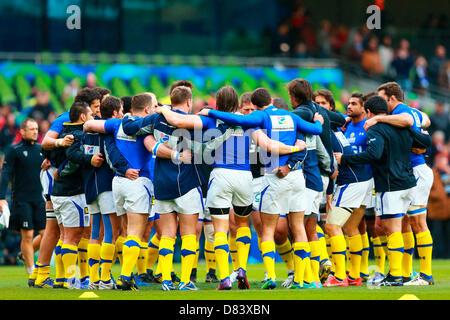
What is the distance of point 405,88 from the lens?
23.9 meters

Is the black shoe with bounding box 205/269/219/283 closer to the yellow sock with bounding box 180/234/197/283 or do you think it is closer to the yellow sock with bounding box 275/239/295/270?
the yellow sock with bounding box 275/239/295/270

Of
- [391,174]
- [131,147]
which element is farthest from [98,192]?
[391,174]

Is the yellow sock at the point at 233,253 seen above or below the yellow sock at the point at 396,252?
below

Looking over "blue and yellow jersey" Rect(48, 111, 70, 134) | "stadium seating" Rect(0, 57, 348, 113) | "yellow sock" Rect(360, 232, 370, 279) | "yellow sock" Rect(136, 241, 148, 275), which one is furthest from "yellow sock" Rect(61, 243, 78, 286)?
"stadium seating" Rect(0, 57, 348, 113)

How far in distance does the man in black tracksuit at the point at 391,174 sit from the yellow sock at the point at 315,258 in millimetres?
848

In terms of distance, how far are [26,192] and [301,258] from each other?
568cm

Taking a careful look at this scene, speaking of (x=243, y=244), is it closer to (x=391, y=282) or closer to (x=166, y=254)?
(x=166, y=254)

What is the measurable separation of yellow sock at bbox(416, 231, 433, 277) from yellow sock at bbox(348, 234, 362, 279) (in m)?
0.76

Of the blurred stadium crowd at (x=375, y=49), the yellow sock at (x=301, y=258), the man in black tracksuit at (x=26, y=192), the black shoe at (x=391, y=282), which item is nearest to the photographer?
the yellow sock at (x=301, y=258)

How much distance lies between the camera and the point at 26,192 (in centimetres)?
1308

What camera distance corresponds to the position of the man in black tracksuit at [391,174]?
9.80 meters

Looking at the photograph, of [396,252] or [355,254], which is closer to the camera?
[396,252]

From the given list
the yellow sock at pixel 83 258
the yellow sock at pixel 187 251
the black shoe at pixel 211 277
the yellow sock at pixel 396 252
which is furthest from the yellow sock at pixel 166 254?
the yellow sock at pixel 396 252

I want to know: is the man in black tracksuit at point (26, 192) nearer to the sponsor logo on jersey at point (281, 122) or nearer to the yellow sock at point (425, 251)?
the sponsor logo on jersey at point (281, 122)
